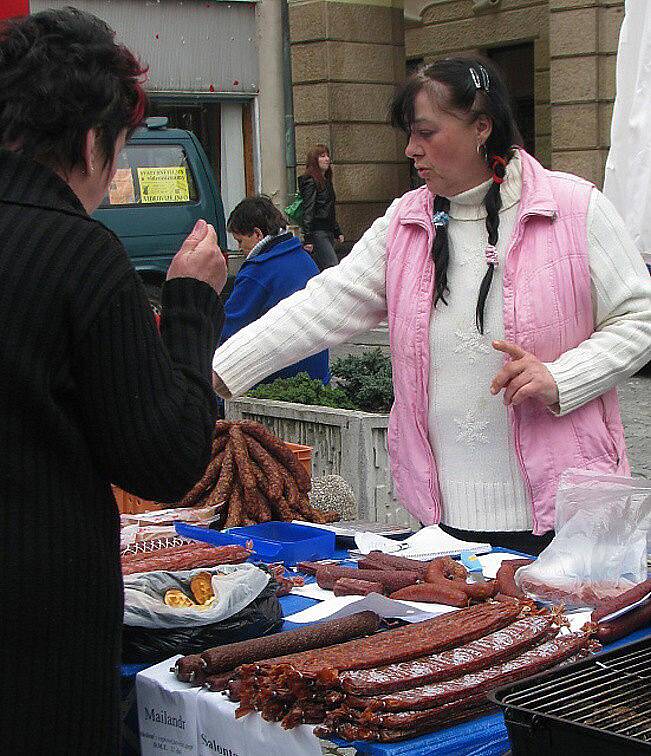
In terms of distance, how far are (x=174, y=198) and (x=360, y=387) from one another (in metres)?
7.25

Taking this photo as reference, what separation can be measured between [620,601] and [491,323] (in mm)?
940

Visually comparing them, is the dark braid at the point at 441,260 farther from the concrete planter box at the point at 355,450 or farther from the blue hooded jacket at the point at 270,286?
the blue hooded jacket at the point at 270,286

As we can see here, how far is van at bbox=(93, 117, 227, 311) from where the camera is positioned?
12727 mm

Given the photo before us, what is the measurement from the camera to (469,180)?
3496 mm

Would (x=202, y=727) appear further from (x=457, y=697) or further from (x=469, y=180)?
(x=469, y=180)

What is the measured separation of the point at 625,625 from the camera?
2643mm

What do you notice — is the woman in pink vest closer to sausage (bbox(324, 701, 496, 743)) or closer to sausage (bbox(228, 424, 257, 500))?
sausage (bbox(228, 424, 257, 500))

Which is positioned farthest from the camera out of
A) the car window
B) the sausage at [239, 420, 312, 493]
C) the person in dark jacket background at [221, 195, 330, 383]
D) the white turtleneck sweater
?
the car window

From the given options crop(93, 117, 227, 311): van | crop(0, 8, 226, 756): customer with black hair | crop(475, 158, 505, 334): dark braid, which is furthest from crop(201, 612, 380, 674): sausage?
crop(93, 117, 227, 311): van

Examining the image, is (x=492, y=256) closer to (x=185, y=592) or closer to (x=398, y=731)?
(x=185, y=592)

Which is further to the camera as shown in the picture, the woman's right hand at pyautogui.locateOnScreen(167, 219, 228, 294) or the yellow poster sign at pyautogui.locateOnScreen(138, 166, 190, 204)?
the yellow poster sign at pyautogui.locateOnScreen(138, 166, 190, 204)

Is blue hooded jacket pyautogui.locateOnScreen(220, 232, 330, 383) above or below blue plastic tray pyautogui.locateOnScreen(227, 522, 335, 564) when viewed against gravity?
above

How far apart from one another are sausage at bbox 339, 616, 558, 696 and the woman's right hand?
28.2 inches

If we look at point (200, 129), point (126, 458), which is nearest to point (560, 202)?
point (126, 458)
